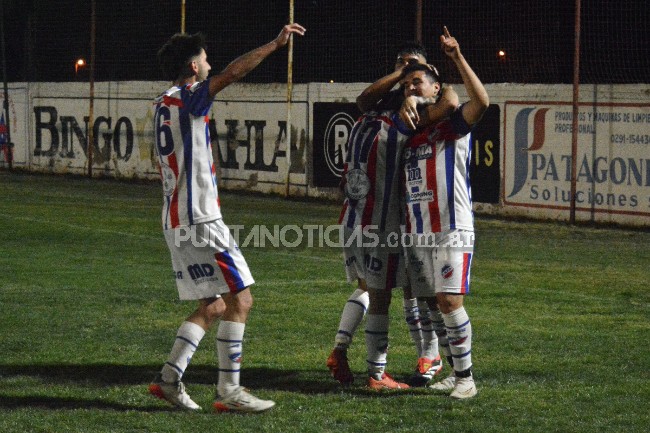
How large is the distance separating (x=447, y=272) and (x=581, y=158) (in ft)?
34.8

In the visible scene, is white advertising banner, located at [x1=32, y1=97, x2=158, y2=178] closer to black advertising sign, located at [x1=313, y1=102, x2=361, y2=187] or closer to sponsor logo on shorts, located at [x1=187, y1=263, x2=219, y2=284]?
black advertising sign, located at [x1=313, y1=102, x2=361, y2=187]

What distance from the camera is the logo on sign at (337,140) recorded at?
19.5 metres

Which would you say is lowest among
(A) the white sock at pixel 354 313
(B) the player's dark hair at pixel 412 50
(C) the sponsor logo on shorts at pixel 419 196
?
(A) the white sock at pixel 354 313

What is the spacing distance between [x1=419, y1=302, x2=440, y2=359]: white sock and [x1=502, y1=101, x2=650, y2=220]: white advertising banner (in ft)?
30.6

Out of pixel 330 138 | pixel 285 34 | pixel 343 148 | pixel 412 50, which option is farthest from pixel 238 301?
pixel 330 138

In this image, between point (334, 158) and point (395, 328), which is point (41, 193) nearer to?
point (334, 158)

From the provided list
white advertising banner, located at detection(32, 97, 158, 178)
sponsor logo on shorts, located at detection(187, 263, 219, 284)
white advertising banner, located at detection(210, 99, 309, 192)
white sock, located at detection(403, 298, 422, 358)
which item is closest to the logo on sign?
white advertising banner, located at detection(210, 99, 309, 192)

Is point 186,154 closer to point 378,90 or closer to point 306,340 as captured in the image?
point 378,90

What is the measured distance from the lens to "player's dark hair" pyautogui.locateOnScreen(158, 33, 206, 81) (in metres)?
5.83

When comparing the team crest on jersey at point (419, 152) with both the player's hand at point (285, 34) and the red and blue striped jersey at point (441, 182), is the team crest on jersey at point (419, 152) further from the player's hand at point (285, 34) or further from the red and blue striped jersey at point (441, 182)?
the player's hand at point (285, 34)

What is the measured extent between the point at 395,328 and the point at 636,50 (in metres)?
13.6

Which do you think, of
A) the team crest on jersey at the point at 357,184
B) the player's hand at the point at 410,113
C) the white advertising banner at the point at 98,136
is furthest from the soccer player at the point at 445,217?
the white advertising banner at the point at 98,136

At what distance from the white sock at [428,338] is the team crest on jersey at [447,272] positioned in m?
0.74

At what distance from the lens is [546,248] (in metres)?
13.5
